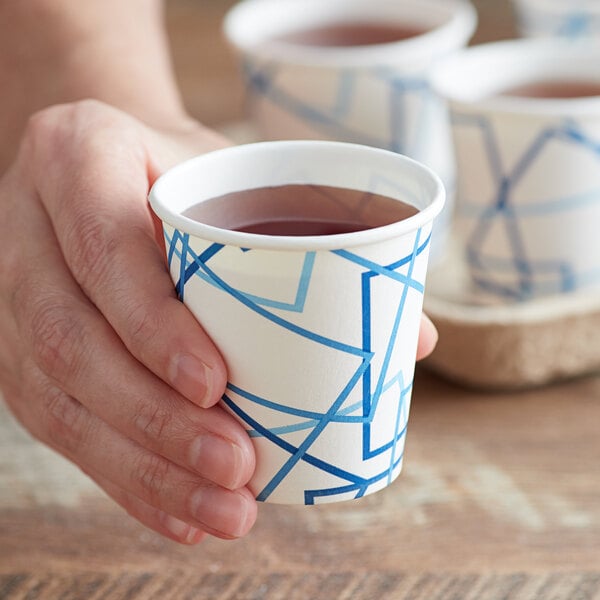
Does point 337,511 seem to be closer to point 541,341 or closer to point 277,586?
point 277,586

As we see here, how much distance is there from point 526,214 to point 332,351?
448mm

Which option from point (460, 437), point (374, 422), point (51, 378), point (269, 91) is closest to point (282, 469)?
point (374, 422)

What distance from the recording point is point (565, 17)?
1147 millimetres

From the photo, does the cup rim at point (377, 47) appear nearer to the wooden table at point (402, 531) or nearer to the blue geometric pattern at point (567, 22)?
the blue geometric pattern at point (567, 22)

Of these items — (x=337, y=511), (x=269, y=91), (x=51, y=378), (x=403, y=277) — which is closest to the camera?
(x=403, y=277)

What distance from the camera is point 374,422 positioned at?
0.53 m

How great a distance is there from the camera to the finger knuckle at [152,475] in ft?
1.86

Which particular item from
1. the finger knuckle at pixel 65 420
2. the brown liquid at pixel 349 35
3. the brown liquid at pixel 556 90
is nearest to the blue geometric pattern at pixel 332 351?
the finger knuckle at pixel 65 420

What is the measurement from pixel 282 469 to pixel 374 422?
50mm

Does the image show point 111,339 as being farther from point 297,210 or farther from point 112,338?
point 297,210

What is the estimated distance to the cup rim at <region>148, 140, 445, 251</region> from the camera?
1.50ft

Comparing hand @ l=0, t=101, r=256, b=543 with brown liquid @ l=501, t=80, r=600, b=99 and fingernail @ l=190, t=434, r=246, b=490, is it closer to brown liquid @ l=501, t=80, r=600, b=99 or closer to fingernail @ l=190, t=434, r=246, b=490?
fingernail @ l=190, t=434, r=246, b=490

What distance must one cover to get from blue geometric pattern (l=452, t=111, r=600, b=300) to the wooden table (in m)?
0.11

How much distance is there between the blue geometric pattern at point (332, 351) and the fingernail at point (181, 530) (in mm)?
74
